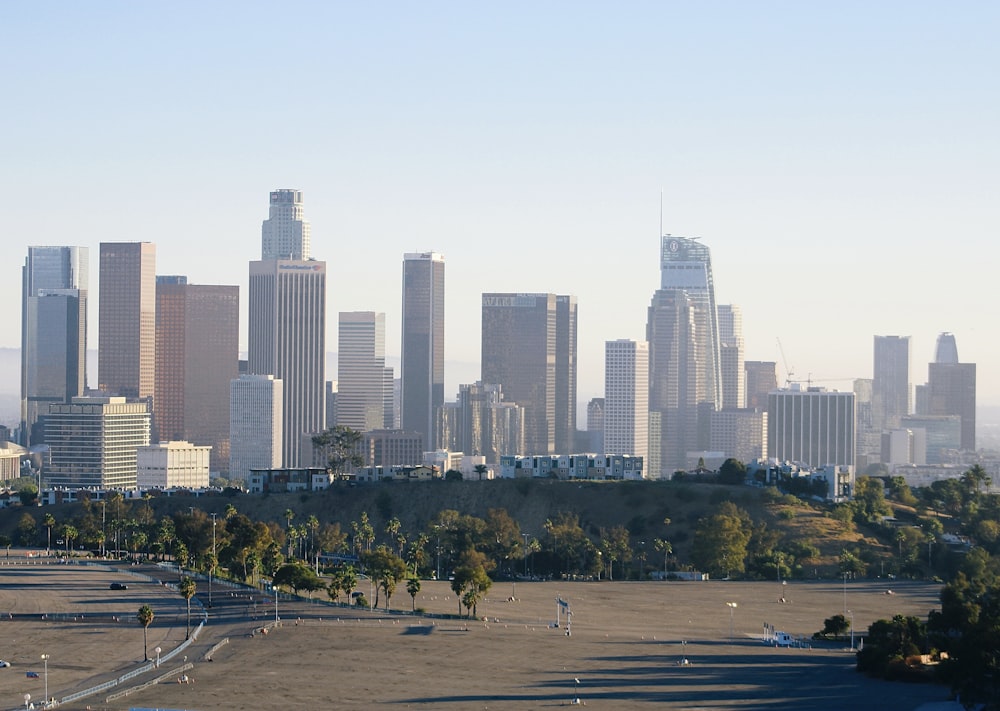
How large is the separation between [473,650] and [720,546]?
218ft

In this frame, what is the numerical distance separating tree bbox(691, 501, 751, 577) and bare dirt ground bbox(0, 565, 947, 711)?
1093 centimetres

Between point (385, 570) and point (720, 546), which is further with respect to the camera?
point (720, 546)

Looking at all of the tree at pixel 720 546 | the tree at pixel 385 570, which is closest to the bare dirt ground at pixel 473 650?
the tree at pixel 385 570

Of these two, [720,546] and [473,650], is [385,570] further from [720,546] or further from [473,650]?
[720,546]

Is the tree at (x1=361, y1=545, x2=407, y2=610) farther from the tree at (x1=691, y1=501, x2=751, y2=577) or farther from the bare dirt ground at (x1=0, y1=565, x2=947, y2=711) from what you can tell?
the tree at (x1=691, y1=501, x2=751, y2=577)

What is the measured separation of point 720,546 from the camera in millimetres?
182250

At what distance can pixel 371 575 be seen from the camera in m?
151

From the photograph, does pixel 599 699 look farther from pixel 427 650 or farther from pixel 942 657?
pixel 942 657

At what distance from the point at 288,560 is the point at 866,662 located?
7965 cm

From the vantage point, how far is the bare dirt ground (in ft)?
337

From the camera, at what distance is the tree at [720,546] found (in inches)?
7146

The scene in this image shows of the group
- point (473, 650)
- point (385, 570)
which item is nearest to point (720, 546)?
point (385, 570)

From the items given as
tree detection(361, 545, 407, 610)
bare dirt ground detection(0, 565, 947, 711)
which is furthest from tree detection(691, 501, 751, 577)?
tree detection(361, 545, 407, 610)

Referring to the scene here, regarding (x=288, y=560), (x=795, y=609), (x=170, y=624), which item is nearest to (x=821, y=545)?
(x=795, y=609)
